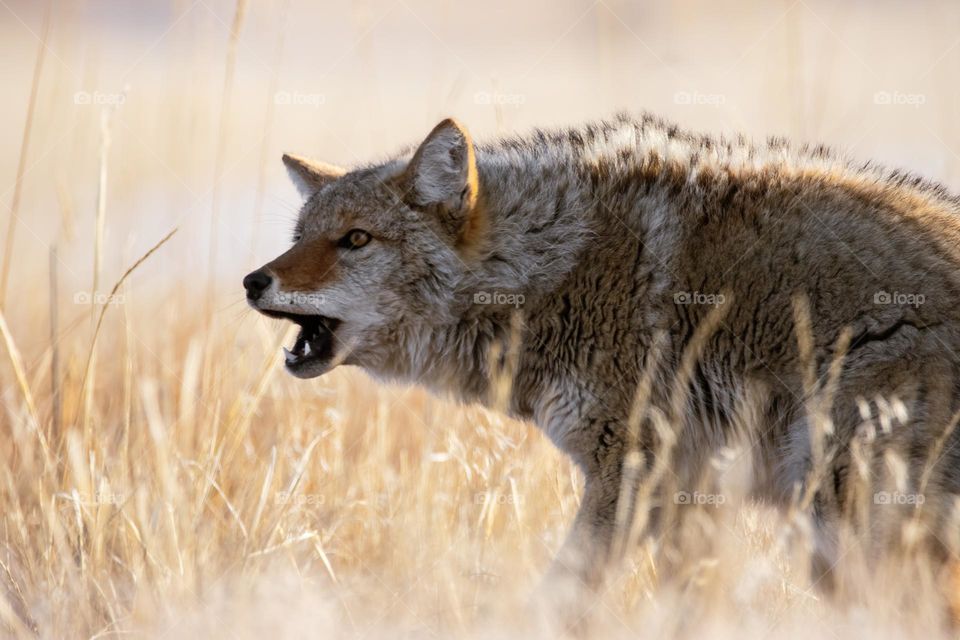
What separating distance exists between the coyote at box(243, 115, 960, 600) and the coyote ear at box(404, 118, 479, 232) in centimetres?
1

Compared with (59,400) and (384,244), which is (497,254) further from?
(59,400)

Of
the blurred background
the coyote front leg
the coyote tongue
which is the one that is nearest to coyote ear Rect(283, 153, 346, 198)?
the blurred background

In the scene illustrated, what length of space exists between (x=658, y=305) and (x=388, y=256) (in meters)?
1.31

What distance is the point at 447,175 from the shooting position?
5.52 meters

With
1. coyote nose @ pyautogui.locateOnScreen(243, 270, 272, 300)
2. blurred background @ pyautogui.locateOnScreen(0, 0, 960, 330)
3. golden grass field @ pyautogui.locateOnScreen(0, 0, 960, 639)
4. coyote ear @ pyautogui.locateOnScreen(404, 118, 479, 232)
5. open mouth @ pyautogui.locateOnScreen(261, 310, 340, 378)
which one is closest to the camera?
golden grass field @ pyautogui.locateOnScreen(0, 0, 960, 639)

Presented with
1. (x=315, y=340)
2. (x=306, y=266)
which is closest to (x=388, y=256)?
(x=306, y=266)

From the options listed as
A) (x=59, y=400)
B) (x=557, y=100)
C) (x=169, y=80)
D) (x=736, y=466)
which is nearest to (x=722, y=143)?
(x=736, y=466)

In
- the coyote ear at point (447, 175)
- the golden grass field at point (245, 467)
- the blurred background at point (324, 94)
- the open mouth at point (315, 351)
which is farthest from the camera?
the blurred background at point (324, 94)

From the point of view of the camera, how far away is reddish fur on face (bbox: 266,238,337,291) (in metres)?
5.34

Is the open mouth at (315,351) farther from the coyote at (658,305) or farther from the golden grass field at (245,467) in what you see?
the golden grass field at (245,467)

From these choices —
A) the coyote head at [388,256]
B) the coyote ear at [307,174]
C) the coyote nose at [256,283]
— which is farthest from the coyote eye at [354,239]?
the coyote ear at [307,174]

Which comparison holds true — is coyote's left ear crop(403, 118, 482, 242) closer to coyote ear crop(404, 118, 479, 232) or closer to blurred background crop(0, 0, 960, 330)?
coyote ear crop(404, 118, 479, 232)

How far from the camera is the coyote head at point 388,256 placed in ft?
18.0

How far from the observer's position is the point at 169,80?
387 inches
